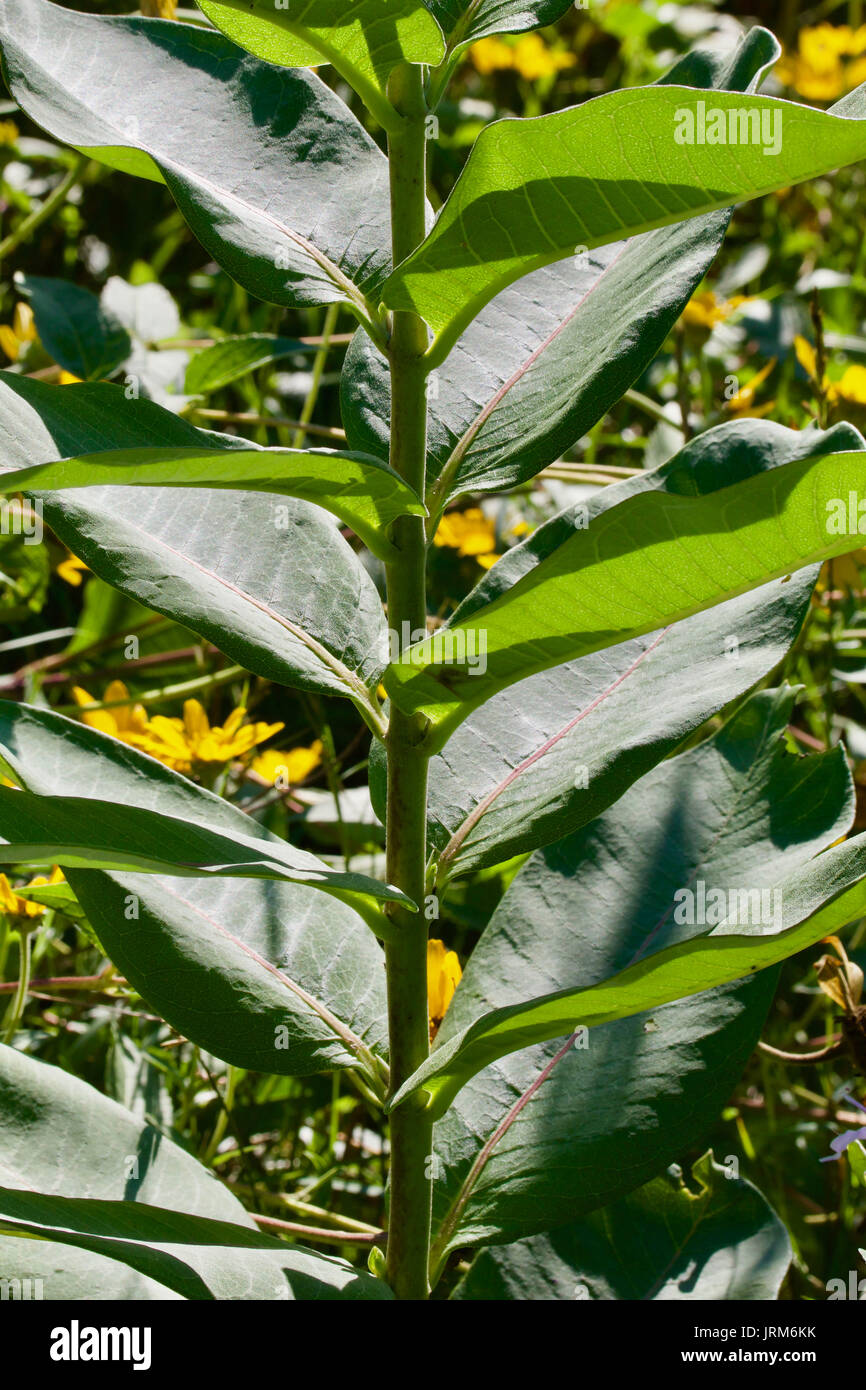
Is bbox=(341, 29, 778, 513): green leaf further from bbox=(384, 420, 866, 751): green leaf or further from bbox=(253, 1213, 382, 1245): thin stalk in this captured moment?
bbox=(253, 1213, 382, 1245): thin stalk

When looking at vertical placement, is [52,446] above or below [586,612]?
above

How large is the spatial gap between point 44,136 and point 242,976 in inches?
95.6

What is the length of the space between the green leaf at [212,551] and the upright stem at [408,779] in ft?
0.19

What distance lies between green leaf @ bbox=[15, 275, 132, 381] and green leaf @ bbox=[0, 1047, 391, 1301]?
0.96m

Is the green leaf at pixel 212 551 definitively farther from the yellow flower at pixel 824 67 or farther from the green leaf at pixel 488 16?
the yellow flower at pixel 824 67

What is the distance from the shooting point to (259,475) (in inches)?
21.7

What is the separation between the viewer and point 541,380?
79cm

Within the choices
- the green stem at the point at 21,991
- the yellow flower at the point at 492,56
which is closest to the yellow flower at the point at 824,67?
the yellow flower at the point at 492,56

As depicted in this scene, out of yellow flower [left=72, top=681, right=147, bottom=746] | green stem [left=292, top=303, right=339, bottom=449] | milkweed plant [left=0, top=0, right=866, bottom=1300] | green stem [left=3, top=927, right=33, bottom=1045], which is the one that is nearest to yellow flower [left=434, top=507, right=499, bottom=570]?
green stem [left=292, top=303, right=339, bottom=449]

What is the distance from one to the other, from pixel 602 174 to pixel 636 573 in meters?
0.18

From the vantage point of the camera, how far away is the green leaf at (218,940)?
31.1 inches

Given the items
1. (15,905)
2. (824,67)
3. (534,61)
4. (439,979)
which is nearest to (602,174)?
(439,979)
